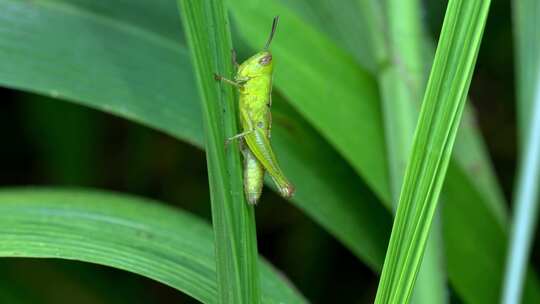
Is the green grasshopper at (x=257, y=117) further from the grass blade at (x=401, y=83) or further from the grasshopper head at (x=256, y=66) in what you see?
the grass blade at (x=401, y=83)

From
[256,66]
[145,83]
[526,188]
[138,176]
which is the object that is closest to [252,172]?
[256,66]

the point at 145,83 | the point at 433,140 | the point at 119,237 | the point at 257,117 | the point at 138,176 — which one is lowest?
the point at 433,140

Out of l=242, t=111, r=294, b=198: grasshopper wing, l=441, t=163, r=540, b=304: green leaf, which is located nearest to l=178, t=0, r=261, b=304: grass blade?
l=242, t=111, r=294, b=198: grasshopper wing

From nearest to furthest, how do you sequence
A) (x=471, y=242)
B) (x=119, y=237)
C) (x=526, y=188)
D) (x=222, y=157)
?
(x=222, y=157)
(x=119, y=237)
(x=526, y=188)
(x=471, y=242)

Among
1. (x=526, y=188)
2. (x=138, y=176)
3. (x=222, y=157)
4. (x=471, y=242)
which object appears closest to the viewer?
(x=222, y=157)

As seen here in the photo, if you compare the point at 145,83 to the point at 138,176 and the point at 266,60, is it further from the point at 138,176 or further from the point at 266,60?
the point at 138,176

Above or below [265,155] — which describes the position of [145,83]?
above
